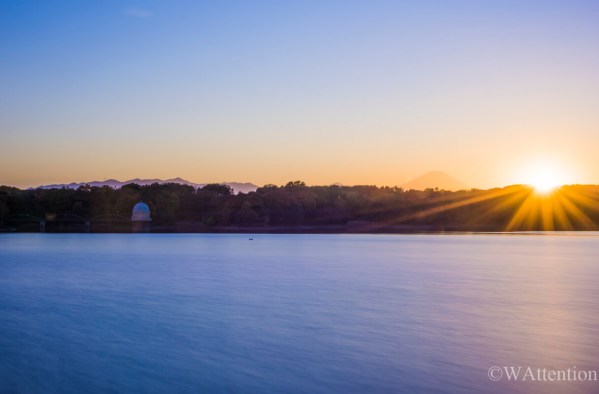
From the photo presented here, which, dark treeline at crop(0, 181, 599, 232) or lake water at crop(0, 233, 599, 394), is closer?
lake water at crop(0, 233, 599, 394)

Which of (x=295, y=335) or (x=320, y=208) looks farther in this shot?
(x=320, y=208)

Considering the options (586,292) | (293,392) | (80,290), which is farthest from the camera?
(80,290)

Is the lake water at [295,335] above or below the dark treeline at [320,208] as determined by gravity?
below

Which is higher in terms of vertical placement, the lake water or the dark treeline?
the dark treeline

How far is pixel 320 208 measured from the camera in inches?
5285

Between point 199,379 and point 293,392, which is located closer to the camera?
point 293,392

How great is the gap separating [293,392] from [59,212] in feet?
455

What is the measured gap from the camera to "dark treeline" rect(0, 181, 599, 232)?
128 metres

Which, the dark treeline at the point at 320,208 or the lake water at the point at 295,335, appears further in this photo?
the dark treeline at the point at 320,208

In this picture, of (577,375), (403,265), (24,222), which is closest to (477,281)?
(403,265)

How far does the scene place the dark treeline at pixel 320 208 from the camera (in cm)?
12750

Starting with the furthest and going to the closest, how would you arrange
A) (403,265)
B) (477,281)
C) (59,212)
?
(59,212), (403,265), (477,281)

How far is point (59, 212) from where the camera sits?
135750 millimetres

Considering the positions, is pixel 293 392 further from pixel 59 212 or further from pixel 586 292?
pixel 59 212
